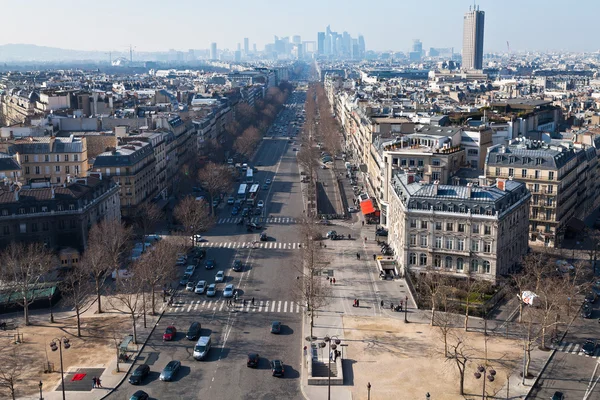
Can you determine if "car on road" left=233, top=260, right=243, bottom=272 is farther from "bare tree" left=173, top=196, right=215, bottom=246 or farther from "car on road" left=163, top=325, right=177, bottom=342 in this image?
"car on road" left=163, top=325, right=177, bottom=342

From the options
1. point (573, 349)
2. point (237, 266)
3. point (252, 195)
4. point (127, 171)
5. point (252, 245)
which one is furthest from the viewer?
point (252, 195)

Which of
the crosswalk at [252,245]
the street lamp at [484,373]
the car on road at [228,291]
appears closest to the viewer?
→ the street lamp at [484,373]

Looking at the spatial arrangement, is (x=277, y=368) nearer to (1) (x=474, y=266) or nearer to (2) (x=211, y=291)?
(2) (x=211, y=291)

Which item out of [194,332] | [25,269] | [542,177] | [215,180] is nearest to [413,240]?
[542,177]

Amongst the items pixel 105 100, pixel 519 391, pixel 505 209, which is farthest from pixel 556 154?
pixel 105 100

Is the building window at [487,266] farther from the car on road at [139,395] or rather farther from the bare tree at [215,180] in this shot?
the bare tree at [215,180]

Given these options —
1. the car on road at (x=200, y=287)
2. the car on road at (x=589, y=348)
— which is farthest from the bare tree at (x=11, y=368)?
the car on road at (x=589, y=348)

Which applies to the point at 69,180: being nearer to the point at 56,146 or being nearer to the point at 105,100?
the point at 56,146

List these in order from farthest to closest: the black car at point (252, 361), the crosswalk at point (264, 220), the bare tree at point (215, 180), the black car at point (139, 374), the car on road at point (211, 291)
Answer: the bare tree at point (215, 180)
the crosswalk at point (264, 220)
the car on road at point (211, 291)
the black car at point (252, 361)
the black car at point (139, 374)
